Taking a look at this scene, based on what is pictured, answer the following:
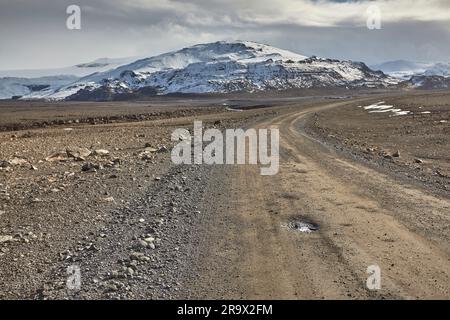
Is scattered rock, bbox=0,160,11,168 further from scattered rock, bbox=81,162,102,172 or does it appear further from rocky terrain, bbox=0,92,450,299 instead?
scattered rock, bbox=81,162,102,172

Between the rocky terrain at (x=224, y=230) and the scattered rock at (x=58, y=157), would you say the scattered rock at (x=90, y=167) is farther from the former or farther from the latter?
the scattered rock at (x=58, y=157)

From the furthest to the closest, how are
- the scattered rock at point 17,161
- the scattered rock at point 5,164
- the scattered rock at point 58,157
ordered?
the scattered rock at point 58,157
the scattered rock at point 17,161
the scattered rock at point 5,164

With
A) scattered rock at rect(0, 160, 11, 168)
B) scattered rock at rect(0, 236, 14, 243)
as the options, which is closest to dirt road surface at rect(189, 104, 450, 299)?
scattered rock at rect(0, 236, 14, 243)

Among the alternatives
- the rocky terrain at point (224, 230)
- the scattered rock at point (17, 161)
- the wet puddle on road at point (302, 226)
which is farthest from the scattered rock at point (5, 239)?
the scattered rock at point (17, 161)

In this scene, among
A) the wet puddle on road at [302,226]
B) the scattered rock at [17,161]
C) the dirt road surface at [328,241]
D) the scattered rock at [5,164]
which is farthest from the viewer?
the scattered rock at [17,161]

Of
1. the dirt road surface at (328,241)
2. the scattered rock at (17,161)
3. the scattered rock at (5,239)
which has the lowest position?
the scattered rock at (5,239)

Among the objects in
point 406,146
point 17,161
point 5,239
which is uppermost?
point 406,146

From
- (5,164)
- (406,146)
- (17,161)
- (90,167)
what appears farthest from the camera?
(406,146)

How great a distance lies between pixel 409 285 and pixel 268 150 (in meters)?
14.7

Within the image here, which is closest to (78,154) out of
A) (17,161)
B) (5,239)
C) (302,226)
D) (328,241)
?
(17,161)

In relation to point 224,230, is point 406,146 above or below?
above

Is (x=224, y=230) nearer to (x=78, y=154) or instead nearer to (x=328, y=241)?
(x=328, y=241)

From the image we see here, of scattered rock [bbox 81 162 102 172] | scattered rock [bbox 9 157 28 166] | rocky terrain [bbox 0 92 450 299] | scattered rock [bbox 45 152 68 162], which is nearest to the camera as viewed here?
rocky terrain [bbox 0 92 450 299]
